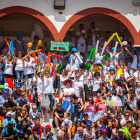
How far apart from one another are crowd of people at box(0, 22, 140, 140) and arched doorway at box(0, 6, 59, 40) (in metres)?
0.80

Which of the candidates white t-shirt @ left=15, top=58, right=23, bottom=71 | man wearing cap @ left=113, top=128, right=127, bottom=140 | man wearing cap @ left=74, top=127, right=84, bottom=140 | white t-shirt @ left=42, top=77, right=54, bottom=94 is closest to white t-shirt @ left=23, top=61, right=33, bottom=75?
white t-shirt @ left=15, top=58, right=23, bottom=71

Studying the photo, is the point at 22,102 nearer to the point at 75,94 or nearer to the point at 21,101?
the point at 21,101

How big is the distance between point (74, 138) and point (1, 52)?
6.18 meters

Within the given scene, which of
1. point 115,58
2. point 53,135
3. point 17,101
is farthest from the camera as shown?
point 115,58

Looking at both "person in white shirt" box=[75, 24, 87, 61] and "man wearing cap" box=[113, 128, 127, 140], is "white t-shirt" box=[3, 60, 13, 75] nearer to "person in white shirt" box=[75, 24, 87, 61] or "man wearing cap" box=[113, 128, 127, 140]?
"person in white shirt" box=[75, 24, 87, 61]

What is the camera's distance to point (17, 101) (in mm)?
15172

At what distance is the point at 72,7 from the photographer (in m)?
18.7

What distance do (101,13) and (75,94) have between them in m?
4.59

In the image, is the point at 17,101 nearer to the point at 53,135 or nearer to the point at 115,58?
the point at 53,135

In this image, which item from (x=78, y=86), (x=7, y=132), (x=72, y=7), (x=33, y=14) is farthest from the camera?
(x=72, y=7)

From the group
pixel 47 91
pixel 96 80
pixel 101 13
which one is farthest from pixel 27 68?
pixel 101 13

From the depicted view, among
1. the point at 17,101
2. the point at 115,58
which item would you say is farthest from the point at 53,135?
the point at 115,58

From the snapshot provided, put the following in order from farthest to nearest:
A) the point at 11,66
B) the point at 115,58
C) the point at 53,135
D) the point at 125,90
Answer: the point at 115,58 < the point at 11,66 < the point at 125,90 < the point at 53,135

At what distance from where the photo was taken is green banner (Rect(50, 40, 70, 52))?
1775 centimetres
